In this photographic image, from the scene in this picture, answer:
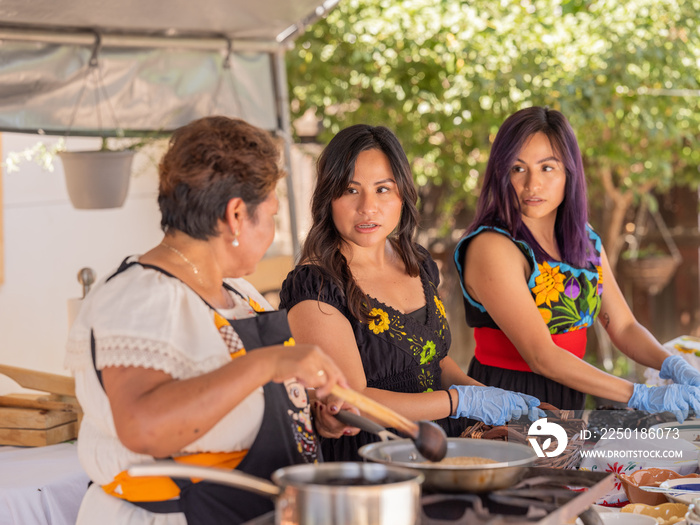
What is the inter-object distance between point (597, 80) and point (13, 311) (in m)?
3.96

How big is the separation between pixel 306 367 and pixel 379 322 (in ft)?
2.79

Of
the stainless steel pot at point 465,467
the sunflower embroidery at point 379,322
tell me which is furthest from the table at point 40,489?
the stainless steel pot at point 465,467

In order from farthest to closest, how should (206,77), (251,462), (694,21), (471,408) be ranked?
(694,21) → (206,77) → (471,408) → (251,462)

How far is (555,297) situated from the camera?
240 centimetres

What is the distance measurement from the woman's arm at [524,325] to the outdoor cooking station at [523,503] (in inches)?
35.9

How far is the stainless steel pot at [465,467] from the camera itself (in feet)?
4.03

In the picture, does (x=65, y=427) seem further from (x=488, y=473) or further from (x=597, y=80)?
(x=597, y=80)

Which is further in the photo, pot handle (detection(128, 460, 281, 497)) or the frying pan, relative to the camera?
the frying pan

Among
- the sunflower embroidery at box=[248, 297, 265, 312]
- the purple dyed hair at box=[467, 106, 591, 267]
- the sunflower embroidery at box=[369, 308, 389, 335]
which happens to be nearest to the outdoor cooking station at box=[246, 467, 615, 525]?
the sunflower embroidery at box=[248, 297, 265, 312]

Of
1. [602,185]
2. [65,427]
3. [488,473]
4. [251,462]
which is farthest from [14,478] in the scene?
[602,185]

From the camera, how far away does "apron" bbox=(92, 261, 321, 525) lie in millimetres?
1376

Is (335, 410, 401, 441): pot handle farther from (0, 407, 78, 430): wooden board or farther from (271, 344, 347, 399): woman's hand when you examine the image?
(0, 407, 78, 430): wooden board

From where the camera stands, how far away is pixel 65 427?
8.14 feet

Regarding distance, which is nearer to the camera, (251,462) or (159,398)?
(159,398)
